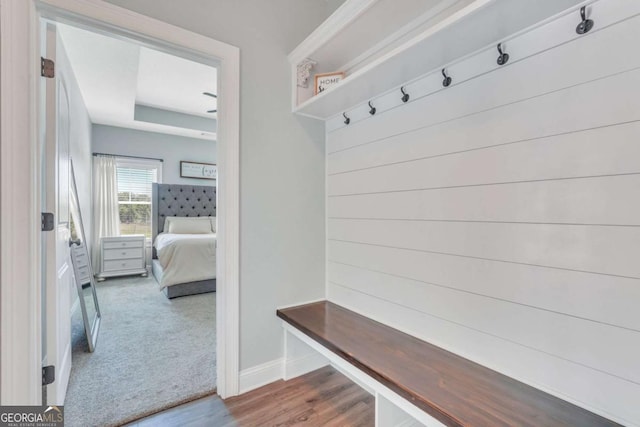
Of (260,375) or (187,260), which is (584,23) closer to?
(260,375)

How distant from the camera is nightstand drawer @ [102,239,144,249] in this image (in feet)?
14.2

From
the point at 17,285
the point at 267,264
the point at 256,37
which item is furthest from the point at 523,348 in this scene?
the point at 256,37

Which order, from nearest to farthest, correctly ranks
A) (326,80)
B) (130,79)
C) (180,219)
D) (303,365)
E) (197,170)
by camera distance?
(326,80) → (303,365) → (130,79) → (180,219) → (197,170)

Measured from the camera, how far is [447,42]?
1.16 m

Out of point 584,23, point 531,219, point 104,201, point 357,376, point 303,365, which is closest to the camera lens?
point 584,23

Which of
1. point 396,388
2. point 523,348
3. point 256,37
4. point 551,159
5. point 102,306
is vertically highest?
point 256,37

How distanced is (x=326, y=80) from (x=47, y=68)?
4.67ft

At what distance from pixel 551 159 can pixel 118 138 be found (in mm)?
5875

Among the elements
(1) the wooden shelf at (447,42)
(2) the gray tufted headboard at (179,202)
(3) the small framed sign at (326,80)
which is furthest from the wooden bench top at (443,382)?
(2) the gray tufted headboard at (179,202)

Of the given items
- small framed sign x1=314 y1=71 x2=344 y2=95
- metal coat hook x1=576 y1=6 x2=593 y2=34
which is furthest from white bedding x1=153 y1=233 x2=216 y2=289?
metal coat hook x1=576 y1=6 x2=593 y2=34

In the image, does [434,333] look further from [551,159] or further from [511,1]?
[511,1]

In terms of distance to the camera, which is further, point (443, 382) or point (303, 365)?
point (303, 365)

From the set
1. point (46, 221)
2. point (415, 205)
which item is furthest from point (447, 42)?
point (46, 221)

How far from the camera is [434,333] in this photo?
1.41 meters
